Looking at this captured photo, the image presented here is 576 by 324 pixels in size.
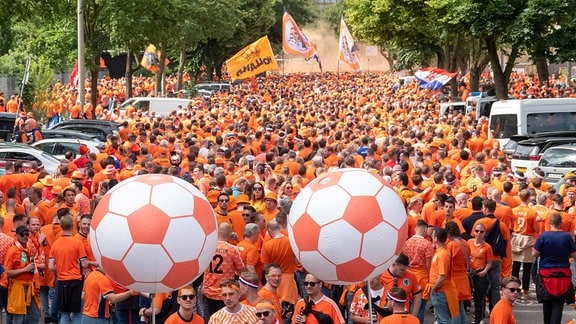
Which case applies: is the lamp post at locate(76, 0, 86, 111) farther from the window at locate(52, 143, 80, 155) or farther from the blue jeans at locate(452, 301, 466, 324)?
the blue jeans at locate(452, 301, 466, 324)

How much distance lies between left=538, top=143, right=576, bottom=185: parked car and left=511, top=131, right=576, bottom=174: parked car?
0.73m

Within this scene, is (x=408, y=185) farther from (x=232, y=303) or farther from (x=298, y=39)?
(x=298, y=39)

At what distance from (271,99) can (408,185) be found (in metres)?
33.7

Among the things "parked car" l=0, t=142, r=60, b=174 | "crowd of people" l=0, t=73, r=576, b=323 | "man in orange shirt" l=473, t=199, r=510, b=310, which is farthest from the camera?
"parked car" l=0, t=142, r=60, b=174

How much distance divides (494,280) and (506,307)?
417 cm

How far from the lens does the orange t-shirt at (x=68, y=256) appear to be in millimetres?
12125

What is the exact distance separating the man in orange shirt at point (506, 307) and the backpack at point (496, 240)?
3.67 meters

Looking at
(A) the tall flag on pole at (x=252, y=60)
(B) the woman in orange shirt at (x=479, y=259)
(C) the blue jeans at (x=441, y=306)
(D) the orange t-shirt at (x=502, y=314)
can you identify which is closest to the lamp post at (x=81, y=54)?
(A) the tall flag on pole at (x=252, y=60)

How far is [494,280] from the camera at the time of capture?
1418 cm

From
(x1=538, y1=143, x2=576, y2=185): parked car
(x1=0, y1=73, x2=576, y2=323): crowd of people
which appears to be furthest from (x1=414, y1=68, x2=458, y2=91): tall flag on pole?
(x1=0, y1=73, x2=576, y2=323): crowd of people

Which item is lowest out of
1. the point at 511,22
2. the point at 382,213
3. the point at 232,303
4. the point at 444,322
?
the point at 444,322

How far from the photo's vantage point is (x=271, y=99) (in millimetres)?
49875

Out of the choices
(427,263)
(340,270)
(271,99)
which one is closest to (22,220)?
(427,263)

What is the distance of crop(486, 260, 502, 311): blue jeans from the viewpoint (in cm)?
1414
